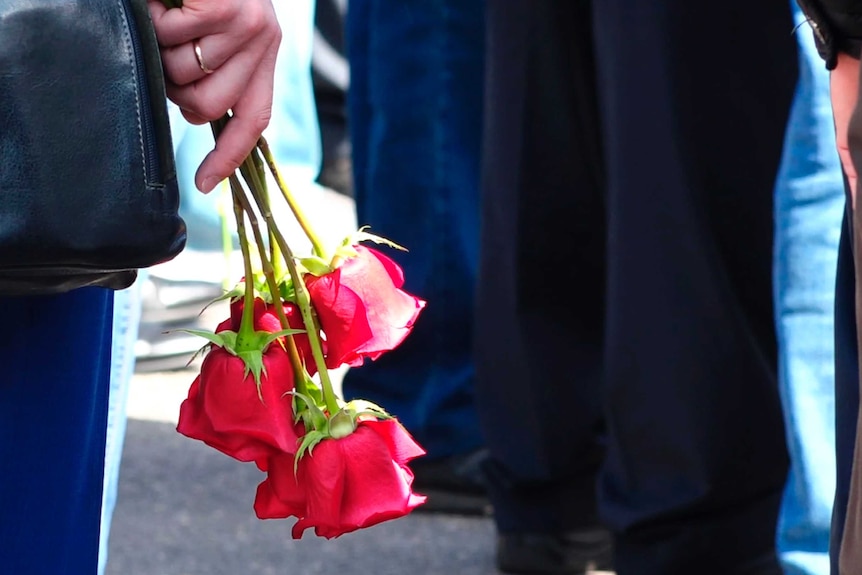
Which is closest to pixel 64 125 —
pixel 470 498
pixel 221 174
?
pixel 221 174

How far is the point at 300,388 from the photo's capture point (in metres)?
0.96

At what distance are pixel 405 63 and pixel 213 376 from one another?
1.76 m

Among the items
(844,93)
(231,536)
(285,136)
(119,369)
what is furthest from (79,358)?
(285,136)

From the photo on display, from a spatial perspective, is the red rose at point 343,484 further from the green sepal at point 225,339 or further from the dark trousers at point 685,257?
the dark trousers at point 685,257

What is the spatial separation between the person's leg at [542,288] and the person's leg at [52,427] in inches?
43.4

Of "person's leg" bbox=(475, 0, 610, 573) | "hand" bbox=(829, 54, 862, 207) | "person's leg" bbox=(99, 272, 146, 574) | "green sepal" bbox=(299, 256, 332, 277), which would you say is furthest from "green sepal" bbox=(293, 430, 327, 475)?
"person's leg" bbox=(475, 0, 610, 573)

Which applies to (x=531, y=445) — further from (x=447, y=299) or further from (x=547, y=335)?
(x=447, y=299)

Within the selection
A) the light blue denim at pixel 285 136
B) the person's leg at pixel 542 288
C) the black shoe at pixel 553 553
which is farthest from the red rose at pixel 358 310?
the light blue denim at pixel 285 136

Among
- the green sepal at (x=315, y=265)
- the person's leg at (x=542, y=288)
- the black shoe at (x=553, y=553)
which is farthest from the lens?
the black shoe at (x=553, y=553)

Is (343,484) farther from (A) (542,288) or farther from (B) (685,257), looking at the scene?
(A) (542,288)

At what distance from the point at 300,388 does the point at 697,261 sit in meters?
0.96

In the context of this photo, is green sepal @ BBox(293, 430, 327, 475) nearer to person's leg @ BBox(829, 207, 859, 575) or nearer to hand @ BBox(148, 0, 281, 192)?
hand @ BBox(148, 0, 281, 192)

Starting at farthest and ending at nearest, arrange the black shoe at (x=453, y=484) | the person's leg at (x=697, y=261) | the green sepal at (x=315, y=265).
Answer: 1. the black shoe at (x=453, y=484)
2. the person's leg at (x=697, y=261)
3. the green sepal at (x=315, y=265)

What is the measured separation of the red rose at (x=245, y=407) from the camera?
932mm
